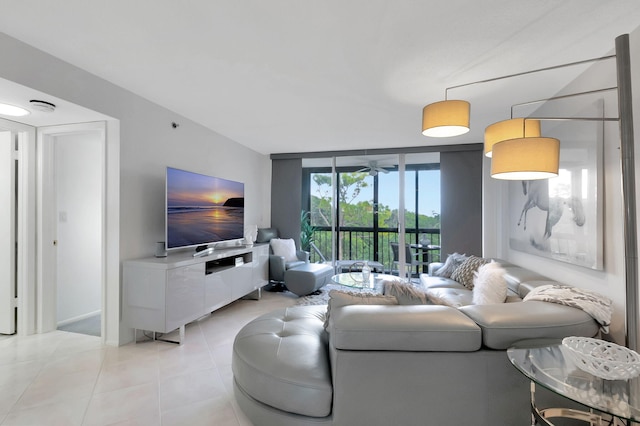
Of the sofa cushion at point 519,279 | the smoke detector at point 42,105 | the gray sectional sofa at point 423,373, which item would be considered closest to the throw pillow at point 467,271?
the sofa cushion at point 519,279

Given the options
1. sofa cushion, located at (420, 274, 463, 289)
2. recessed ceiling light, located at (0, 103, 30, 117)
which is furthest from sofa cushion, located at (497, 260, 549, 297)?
recessed ceiling light, located at (0, 103, 30, 117)

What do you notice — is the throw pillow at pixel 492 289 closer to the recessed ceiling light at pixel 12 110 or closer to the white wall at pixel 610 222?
the white wall at pixel 610 222

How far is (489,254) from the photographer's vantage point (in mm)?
4375

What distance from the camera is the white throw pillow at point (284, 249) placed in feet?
15.4

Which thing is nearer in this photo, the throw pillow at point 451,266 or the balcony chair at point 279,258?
the throw pillow at point 451,266

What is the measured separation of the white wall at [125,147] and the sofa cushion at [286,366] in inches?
61.7

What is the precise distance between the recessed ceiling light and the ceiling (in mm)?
656

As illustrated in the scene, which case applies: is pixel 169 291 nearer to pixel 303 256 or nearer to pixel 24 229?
pixel 24 229

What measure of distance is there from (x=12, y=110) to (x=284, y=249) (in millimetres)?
3368

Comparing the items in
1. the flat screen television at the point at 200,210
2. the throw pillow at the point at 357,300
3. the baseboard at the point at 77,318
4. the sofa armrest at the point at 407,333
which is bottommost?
the baseboard at the point at 77,318

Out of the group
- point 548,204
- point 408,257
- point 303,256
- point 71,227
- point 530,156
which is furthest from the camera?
point 303,256

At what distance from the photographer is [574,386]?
42.0 inches

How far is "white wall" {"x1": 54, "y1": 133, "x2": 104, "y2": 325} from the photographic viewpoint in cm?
312

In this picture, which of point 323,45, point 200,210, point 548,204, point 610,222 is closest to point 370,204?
point 548,204
